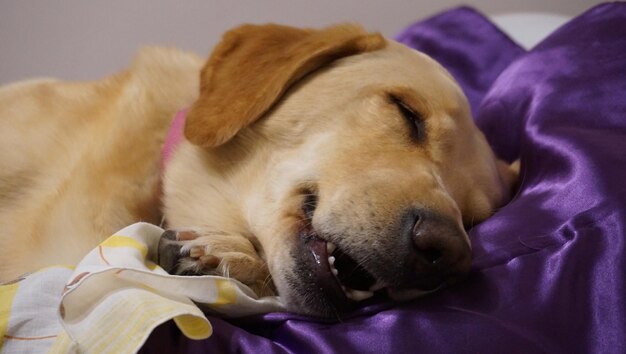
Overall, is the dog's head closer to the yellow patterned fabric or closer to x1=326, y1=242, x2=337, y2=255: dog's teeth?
x1=326, y1=242, x2=337, y2=255: dog's teeth

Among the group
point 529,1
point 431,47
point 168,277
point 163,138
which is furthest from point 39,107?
point 529,1

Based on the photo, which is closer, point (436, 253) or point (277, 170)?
point (436, 253)

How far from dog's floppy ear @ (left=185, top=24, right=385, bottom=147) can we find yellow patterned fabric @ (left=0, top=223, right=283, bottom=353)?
29cm

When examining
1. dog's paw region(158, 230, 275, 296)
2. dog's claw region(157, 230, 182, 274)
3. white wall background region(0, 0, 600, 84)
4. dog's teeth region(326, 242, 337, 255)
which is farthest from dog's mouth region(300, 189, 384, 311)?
white wall background region(0, 0, 600, 84)

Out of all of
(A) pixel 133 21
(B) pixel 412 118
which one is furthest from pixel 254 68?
(A) pixel 133 21

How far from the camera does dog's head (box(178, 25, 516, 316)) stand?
875 millimetres

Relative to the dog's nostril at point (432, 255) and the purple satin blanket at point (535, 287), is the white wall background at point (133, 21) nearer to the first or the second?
the purple satin blanket at point (535, 287)

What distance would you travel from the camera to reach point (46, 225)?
1.16m

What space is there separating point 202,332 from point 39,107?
885 mm

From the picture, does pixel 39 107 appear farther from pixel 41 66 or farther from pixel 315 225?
pixel 41 66

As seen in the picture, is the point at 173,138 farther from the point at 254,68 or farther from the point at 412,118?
the point at 412,118

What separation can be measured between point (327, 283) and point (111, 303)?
32 cm

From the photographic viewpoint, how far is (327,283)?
2.94ft

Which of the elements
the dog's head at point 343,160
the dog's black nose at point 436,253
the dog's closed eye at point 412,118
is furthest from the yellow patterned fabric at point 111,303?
the dog's closed eye at point 412,118
